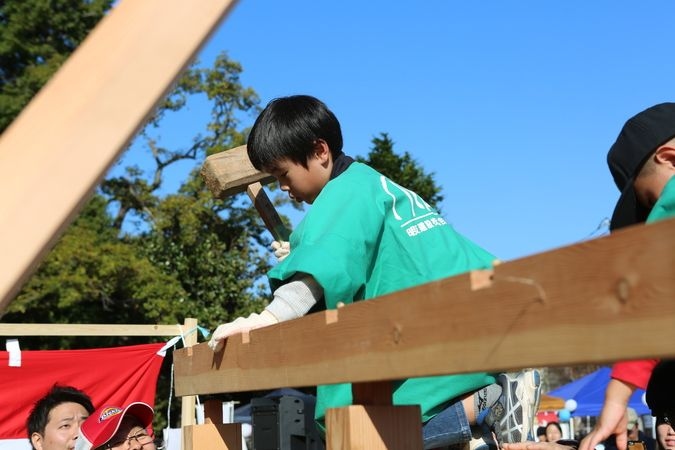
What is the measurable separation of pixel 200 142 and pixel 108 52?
2372 centimetres

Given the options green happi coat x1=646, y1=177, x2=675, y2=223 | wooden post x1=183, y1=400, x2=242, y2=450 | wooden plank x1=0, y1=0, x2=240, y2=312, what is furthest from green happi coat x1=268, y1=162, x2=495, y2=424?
wooden plank x1=0, y1=0, x2=240, y2=312

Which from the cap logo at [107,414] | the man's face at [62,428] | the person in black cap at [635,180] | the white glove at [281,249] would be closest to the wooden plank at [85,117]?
the person in black cap at [635,180]

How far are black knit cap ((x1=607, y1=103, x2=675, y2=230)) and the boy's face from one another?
84 cm

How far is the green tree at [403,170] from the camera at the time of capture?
20672 millimetres

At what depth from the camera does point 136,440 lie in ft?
10.9

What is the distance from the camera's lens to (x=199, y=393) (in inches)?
92.8

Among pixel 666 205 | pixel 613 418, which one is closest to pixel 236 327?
pixel 613 418

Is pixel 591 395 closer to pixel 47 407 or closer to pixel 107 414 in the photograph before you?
pixel 47 407

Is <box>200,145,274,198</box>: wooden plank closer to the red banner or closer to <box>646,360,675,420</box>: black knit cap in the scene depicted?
<box>646,360,675,420</box>: black knit cap

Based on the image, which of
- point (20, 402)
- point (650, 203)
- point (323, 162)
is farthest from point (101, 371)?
point (650, 203)

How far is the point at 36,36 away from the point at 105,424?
2111 centimetres

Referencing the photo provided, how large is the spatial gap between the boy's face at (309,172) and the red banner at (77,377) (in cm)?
370

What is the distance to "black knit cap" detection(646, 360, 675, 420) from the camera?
2191mm

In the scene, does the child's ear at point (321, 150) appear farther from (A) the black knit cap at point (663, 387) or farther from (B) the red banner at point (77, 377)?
(B) the red banner at point (77, 377)
